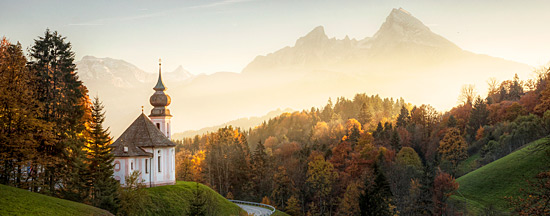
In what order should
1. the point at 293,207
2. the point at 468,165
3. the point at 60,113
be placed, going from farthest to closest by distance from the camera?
the point at 468,165 < the point at 293,207 < the point at 60,113

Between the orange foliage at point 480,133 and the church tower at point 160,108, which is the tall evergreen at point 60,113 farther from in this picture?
the orange foliage at point 480,133

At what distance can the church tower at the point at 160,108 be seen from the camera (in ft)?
220

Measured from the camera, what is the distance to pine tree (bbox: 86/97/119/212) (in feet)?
141

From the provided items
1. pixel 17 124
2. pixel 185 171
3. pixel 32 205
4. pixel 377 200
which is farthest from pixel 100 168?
pixel 185 171

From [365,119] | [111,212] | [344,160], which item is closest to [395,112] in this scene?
[365,119]

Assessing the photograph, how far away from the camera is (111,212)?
141 feet

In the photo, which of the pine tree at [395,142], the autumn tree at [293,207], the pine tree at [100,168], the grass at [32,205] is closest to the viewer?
the grass at [32,205]

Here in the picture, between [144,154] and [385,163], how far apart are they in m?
48.4

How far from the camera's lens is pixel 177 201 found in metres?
54.9

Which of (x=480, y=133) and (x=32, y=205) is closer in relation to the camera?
(x=32, y=205)

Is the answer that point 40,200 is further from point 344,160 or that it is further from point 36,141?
point 344,160

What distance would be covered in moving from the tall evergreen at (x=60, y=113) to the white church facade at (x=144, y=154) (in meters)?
8.62

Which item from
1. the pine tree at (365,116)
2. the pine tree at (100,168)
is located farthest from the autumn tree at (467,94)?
the pine tree at (100,168)

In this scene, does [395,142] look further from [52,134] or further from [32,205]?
[32,205]
